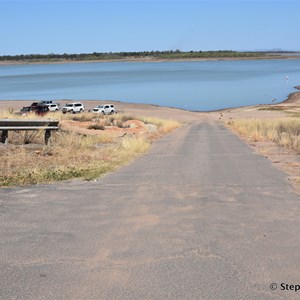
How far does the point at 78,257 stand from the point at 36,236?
3.16 ft

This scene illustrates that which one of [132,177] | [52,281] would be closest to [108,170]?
[132,177]

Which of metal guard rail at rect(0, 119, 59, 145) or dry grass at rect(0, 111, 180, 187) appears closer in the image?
dry grass at rect(0, 111, 180, 187)

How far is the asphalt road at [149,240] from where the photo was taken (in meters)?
4.50

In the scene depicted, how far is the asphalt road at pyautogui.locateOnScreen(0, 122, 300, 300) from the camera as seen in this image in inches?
177

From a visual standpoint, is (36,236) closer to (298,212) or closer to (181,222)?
(181,222)
